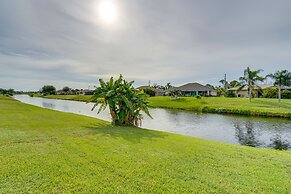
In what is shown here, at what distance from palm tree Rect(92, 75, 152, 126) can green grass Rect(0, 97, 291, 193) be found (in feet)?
20.4

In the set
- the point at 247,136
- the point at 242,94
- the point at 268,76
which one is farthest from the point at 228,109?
the point at 242,94

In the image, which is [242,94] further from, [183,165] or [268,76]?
[183,165]

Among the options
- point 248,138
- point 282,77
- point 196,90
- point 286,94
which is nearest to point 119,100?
point 248,138

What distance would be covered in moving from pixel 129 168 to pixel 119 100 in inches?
357

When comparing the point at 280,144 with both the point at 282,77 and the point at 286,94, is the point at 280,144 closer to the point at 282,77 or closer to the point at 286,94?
the point at 282,77

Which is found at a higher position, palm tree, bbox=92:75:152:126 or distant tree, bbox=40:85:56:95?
distant tree, bbox=40:85:56:95

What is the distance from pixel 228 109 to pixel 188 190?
40072 millimetres

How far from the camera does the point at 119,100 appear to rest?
47.5 feet

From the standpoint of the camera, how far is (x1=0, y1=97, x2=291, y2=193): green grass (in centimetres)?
470

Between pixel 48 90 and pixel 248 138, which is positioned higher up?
pixel 48 90

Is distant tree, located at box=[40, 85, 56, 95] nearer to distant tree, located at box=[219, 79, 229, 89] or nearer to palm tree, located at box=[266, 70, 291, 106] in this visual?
distant tree, located at box=[219, 79, 229, 89]

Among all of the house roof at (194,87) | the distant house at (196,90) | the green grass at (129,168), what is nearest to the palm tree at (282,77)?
the distant house at (196,90)

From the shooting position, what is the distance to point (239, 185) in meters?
5.09

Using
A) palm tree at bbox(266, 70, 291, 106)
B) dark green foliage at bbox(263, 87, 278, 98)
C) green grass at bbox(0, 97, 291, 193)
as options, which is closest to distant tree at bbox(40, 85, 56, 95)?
dark green foliage at bbox(263, 87, 278, 98)
